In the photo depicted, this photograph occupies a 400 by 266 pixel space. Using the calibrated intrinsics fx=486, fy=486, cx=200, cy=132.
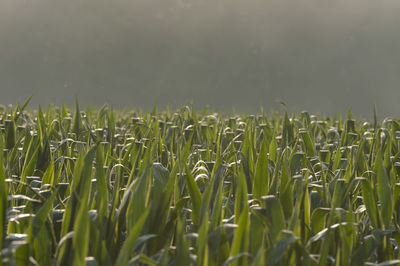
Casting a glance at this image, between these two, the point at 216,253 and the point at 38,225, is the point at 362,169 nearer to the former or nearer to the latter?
the point at 216,253

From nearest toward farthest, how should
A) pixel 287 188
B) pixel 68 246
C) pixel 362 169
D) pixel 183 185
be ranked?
pixel 68 246 → pixel 287 188 → pixel 183 185 → pixel 362 169

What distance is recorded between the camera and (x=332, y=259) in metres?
1.36

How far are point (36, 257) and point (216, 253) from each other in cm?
50

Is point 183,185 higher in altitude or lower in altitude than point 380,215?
higher

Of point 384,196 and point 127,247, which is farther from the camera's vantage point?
point 384,196

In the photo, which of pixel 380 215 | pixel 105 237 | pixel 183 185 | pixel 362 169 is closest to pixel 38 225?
pixel 105 237

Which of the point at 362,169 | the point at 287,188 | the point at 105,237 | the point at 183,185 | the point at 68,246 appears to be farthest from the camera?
the point at 362,169

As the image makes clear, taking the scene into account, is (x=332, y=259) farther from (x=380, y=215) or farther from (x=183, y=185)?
(x=183, y=185)

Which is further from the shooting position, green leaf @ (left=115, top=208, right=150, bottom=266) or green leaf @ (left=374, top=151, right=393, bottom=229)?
green leaf @ (left=374, top=151, right=393, bottom=229)

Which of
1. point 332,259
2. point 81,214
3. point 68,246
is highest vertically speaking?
point 81,214

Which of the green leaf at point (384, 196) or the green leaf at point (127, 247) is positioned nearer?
the green leaf at point (127, 247)

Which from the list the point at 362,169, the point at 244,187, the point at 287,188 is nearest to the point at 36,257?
the point at 244,187

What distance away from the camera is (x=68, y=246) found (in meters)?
1.29

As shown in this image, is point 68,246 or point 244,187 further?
point 244,187
